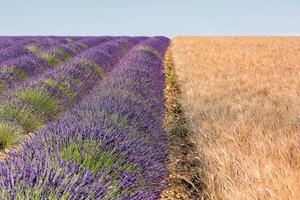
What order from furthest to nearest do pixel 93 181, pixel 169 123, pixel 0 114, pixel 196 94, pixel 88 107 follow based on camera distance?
pixel 196 94 → pixel 169 123 → pixel 0 114 → pixel 88 107 → pixel 93 181

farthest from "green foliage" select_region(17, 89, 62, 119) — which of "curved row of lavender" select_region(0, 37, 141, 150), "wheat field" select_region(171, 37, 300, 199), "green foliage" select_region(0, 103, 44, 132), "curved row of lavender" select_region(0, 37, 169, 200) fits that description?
"wheat field" select_region(171, 37, 300, 199)

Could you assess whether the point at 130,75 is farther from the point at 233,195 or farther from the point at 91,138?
the point at 233,195

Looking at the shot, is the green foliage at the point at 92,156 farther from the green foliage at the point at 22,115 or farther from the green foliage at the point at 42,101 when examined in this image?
the green foliage at the point at 42,101

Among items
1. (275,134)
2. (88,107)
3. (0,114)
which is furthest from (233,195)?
(0,114)

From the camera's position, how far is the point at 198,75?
36.7 ft

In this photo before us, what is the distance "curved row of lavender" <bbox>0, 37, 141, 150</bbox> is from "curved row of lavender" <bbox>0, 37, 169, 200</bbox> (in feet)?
4.02

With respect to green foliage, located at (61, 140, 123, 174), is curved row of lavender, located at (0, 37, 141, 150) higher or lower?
higher

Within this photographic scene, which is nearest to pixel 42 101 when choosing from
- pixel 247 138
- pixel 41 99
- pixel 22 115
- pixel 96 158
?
pixel 41 99

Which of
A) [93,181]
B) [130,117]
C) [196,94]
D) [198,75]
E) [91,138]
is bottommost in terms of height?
[93,181]

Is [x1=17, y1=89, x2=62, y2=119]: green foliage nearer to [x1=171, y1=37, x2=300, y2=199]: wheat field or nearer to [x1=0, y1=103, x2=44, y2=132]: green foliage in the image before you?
[x1=0, y1=103, x2=44, y2=132]: green foliage

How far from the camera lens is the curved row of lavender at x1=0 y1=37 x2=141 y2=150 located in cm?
626

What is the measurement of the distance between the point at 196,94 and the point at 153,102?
1.60m

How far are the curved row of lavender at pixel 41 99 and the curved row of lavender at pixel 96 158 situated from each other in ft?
4.02

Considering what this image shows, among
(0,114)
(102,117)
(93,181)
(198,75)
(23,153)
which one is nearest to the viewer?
(93,181)
